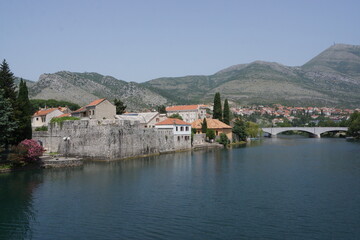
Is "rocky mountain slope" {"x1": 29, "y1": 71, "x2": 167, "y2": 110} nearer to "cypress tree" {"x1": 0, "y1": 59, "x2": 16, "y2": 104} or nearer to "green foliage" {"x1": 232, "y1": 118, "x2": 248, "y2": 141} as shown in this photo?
"green foliage" {"x1": 232, "y1": 118, "x2": 248, "y2": 141}

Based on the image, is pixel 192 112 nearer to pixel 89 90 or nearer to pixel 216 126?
pixel 216 126

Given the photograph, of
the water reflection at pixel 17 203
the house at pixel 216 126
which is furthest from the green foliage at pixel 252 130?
the water reflection at pixel 17 203

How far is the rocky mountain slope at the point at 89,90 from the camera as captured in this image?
128 metres

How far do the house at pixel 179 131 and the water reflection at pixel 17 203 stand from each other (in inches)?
1010

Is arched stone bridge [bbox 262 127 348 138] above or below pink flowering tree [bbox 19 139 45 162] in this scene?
above

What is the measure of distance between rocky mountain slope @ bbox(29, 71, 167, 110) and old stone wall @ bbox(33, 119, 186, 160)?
260 ft

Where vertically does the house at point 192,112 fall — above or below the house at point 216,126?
above

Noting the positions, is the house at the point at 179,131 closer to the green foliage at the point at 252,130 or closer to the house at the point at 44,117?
the house at the point at 44,117

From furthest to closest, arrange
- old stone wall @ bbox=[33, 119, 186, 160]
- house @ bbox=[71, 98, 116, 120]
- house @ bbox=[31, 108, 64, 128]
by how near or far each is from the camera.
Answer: house @ bbox=[31, 108, 64, 128] → house @ bbox=[71, 98, 116, 120] → old stone wall @ bbox=[33, 119, 186, 160]

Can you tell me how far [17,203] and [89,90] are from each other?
126m

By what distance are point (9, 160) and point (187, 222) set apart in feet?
76.6

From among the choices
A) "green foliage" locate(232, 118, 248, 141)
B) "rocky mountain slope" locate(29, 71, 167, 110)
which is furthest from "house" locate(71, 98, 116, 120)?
"rocky mountain slope" locate(29, 71, 167, 110)

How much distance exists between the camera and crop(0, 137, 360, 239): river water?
17125 millimetres

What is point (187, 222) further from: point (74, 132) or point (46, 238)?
point (74, 132)
